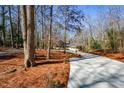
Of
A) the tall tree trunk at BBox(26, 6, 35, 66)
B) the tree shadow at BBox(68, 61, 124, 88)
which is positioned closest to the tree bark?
the tall tree trunk at BBox(26, 6, 35, 66)

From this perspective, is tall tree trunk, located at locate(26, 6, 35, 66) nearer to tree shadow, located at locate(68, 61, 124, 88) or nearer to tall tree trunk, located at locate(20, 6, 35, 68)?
tall tree trunk, located at locate(20, 6, 35, 68)

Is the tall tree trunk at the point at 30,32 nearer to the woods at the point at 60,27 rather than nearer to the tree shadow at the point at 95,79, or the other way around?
the woods at the point at 60,27

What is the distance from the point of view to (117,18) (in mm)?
20812

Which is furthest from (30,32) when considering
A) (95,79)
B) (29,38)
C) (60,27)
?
(60,27)

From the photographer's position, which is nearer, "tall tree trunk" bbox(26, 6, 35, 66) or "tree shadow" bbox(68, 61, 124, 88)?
"tree shadow" bbox(68, 61, 124, 88)

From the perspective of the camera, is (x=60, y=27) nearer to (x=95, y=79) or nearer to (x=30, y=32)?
(x=30, y=32)

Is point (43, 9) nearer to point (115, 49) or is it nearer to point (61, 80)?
point (115, 49)

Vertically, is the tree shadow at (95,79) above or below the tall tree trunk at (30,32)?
below

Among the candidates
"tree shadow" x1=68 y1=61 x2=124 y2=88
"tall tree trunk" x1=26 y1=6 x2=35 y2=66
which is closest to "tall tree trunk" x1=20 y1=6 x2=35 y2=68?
"tall tree trunk" x1=26 y1=6 x2=35 y2=66

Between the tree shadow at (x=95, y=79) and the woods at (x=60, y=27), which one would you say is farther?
the woods at (x=60, y=27)

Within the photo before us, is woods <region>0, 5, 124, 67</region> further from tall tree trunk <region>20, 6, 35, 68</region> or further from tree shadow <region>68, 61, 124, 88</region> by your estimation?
tree shadow <region>68, 61, 124, 88</region>

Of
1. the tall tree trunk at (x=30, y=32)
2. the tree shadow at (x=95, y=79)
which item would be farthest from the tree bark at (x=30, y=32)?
the tree shadow at (x=95, y=79)

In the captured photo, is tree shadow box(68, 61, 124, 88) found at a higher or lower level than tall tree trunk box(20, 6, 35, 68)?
lower
